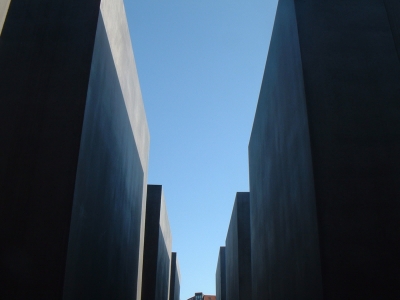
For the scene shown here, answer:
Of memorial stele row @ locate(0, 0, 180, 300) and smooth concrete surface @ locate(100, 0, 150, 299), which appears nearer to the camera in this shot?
memorial stele row @ locate(0, 0, 180, 300)

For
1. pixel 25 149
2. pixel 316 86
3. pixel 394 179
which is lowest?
pixel 394 179

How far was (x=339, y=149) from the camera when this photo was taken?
413cm

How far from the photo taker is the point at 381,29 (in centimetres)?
475

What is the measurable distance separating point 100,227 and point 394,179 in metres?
3.24

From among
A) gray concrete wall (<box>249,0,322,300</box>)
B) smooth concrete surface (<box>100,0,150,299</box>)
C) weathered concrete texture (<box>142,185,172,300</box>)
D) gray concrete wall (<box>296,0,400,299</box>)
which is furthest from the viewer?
weathered concrete texture (<box>142,185,172,300</box>)

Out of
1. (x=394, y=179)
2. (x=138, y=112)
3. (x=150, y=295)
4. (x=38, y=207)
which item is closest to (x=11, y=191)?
(x=38, y=207)

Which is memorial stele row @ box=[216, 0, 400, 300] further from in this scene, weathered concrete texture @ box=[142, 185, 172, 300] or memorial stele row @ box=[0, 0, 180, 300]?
weathered concrete texture @ box=[142, 185, 172, 300]

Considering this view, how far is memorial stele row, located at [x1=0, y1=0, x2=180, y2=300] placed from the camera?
395 centimetres

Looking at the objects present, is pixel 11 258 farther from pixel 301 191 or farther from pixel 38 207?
pixel 301 191

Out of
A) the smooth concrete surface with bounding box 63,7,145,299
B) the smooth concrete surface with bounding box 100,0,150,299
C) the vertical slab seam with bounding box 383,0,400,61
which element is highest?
the smooth concrete surface with bounding box 100,0,150,299

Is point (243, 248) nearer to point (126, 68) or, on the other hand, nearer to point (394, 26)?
point (126, 68)

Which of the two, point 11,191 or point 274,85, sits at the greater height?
point 274,85

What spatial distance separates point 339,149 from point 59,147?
2.65 meters

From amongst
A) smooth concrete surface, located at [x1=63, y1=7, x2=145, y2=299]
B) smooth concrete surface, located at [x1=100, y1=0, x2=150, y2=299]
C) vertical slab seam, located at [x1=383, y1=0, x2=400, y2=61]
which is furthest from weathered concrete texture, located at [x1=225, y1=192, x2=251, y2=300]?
vertical slab seam, located at [x1=383, y1=0, x2=400, y2=61]
